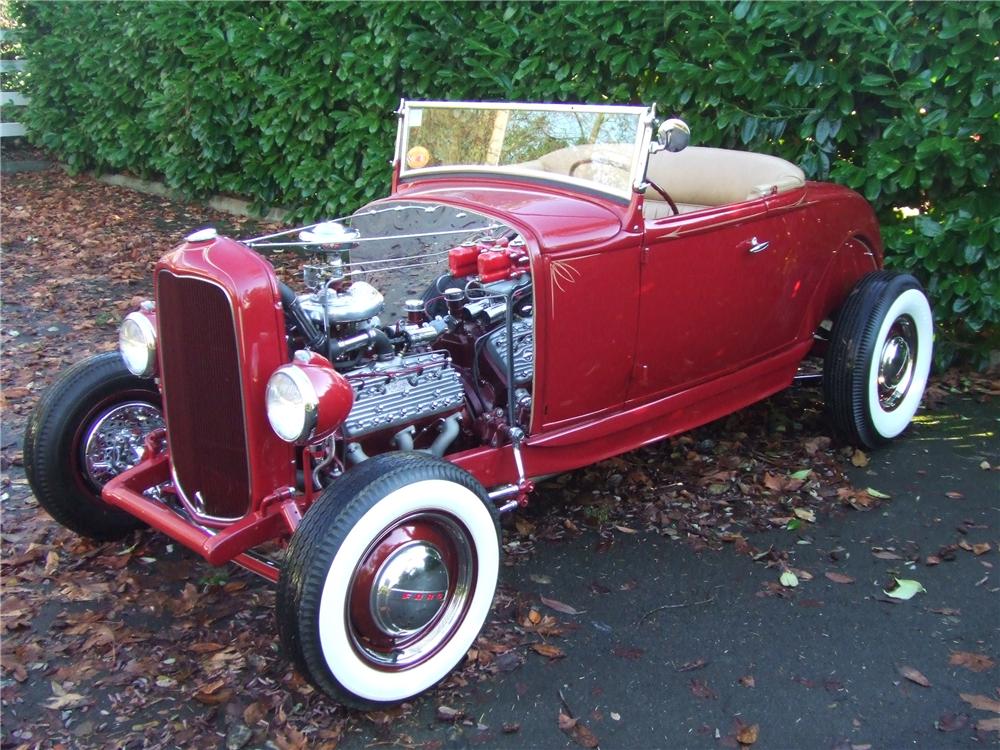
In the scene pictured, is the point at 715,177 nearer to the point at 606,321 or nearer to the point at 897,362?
the point at 897,362

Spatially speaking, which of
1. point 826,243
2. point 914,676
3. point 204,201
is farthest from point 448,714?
point 204,201

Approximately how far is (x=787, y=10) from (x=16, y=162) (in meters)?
10.1

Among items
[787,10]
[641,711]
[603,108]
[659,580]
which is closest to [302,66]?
[787,10]

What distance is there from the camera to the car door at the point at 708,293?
3424 mm

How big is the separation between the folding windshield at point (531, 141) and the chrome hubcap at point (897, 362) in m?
1.64

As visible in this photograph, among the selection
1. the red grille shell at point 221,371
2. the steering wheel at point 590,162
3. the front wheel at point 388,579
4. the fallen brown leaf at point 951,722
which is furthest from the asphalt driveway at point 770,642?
the steering wheel at point 590,162

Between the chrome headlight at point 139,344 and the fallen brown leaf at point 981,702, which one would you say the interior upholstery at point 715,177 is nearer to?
the fallen brown leaf at point 981,702

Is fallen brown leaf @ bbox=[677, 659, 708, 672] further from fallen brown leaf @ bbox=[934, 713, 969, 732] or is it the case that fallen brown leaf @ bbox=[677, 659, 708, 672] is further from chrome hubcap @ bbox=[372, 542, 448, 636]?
chrome hubcap @ bbox=[372, 542, 448, 636]

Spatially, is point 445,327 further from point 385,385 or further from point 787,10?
point 787,10

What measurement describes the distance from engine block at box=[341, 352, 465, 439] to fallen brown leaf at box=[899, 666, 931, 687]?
64.3 inches

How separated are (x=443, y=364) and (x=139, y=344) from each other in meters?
1.02

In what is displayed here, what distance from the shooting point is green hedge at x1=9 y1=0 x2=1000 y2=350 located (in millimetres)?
4500

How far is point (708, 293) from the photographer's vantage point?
3.60 m

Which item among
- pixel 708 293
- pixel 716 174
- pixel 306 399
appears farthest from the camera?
pixel 716 174
